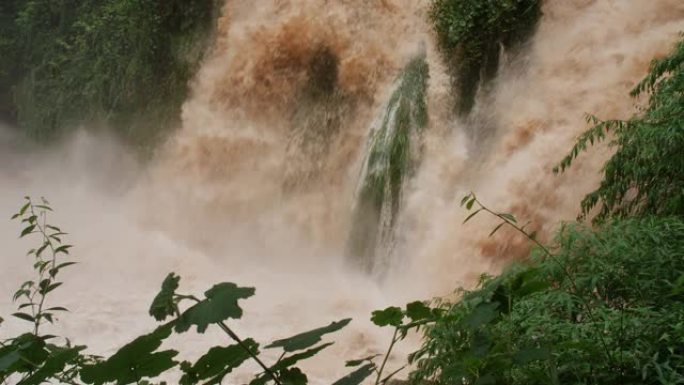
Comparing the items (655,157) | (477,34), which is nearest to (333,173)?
(477,34)

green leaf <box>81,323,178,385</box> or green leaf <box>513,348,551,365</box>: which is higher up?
green leaf <box>81,323,178,385</box>

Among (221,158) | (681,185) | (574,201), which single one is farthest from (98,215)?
(681,185)

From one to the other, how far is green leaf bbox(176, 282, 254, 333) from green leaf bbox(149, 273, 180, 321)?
2.6 inches

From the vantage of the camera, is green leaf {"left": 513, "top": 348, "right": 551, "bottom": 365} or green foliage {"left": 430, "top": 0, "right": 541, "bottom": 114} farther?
green foliage {"left": 430, "top": 0, "right": 541, "bottom": 114}

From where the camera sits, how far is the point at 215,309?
921 mm

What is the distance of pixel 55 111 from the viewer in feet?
39.4

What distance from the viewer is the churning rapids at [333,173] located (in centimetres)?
588

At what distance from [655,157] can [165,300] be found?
309 centimetres

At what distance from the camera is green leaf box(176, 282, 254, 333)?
91cm

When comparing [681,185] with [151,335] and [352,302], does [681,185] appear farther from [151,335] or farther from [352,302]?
[352,302]

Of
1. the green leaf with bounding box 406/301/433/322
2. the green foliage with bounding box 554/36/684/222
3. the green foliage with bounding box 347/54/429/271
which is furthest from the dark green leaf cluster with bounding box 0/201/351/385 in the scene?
the green foliage with bounding box 347/54/429/271

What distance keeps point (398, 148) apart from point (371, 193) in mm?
528

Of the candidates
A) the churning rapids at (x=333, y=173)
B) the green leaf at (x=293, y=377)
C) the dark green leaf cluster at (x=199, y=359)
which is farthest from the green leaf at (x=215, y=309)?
the churning rapids at (x=333, y=173)

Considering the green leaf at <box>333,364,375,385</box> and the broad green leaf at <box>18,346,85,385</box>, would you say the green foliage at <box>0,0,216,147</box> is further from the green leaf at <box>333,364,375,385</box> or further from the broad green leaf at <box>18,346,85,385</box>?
the green leaf at <box>333,364,375,385</box>
